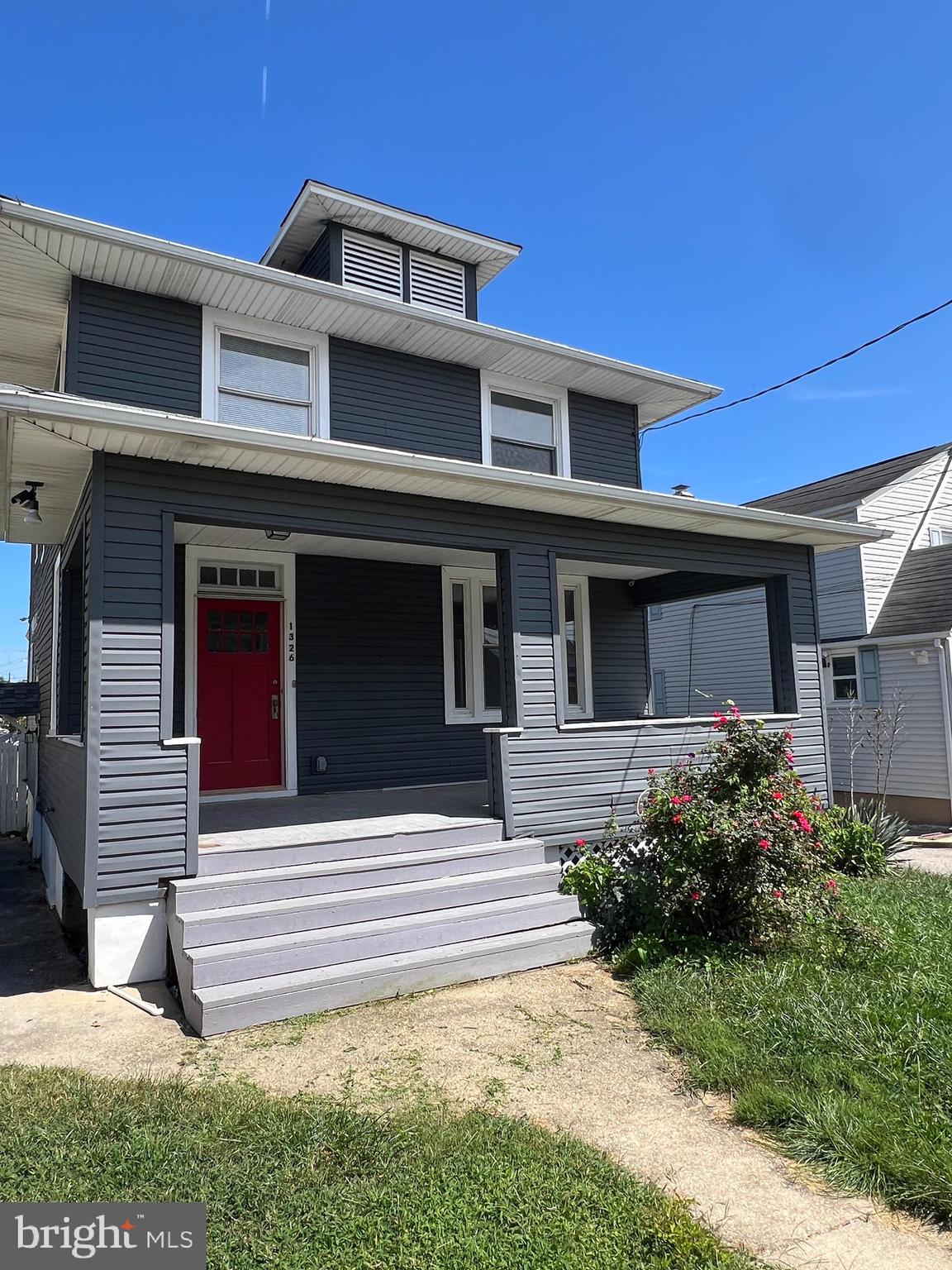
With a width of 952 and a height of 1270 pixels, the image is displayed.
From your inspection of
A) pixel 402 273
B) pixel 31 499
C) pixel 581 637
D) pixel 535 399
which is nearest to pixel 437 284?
pixel 402 273

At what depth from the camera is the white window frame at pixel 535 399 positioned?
9.70 metres

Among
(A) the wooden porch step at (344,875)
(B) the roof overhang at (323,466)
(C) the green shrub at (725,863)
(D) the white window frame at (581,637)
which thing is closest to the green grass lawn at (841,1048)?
(C) the green shrub at (725,863)

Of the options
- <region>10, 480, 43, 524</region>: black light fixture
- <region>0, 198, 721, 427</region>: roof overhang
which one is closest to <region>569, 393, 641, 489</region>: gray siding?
<region>0, 198, 721, 427</region>: roof overhang

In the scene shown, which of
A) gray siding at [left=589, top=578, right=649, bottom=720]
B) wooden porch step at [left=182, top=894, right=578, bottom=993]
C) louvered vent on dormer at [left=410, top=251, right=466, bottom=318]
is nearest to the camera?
wooden porch step at [left=182, top=894, right=578, bottom=993]

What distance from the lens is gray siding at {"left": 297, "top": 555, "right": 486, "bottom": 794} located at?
886 cm

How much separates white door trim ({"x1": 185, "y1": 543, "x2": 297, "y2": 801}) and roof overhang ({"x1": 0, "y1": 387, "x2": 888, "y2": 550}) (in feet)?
5.00

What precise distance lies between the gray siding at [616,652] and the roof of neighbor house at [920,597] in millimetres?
5135

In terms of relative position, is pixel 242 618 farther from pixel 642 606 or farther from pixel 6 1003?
pixel 642 606

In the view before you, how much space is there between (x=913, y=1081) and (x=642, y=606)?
825cm

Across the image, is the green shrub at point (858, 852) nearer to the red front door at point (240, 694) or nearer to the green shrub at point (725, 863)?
the green shrub at point (725, 863)

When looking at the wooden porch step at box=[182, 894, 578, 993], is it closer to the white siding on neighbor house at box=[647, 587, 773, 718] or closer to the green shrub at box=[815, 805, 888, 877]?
the green shrub at box=[815, 805, 888, 877]

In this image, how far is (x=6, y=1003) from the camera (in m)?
5.04

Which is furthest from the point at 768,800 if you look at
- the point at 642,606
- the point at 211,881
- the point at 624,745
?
the point at 642,606

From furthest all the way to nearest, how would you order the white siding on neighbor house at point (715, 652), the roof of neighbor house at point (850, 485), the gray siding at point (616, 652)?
1. the white siding on neighbor house at point (715, 652)
2. the roof of neighbor house at point (850, 485)
3. the gray siding at point (616, 652)
